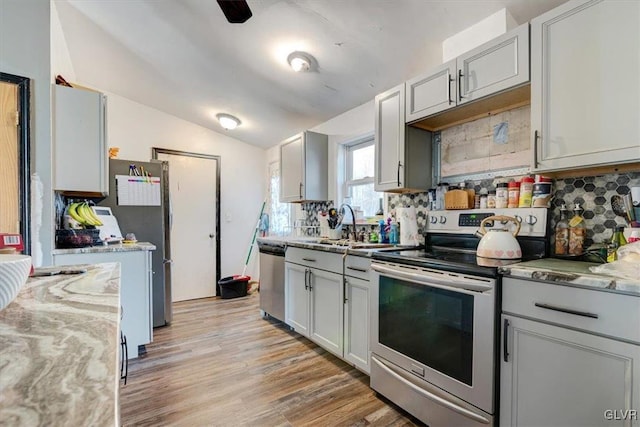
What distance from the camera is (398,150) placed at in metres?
2.20

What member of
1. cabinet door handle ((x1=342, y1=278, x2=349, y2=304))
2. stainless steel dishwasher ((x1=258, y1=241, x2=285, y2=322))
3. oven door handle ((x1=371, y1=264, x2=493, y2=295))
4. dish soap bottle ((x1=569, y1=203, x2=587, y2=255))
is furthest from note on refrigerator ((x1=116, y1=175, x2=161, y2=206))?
dish soap bottle ((x1=569, y1=203, x2=587, y2=255))

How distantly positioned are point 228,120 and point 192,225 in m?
1.51

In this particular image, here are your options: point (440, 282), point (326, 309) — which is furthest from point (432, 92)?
point (326, 309)

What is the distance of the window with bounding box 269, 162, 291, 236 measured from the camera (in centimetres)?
437

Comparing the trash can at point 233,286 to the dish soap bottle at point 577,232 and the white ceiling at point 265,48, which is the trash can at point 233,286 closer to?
the white ceiling at point 265,48

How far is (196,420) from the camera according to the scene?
1679mm

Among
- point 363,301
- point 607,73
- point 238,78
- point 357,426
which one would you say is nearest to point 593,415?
point 357,426

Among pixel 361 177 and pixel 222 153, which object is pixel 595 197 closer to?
pixel 361 177

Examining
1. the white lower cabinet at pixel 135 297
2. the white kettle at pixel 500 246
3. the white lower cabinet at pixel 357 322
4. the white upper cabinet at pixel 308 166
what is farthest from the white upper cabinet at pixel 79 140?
the white kettle at pixel 500 246

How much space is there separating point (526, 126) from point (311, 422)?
2089 millimetres

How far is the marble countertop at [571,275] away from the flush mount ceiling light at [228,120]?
344 centimetres

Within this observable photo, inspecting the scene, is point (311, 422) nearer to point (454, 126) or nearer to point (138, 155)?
point (454, 126)

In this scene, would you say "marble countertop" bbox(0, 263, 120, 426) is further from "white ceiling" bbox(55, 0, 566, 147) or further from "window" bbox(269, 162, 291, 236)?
"window" bbox(269, 162, 291, 236)

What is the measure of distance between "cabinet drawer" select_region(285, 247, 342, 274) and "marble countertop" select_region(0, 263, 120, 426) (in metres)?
1.54
